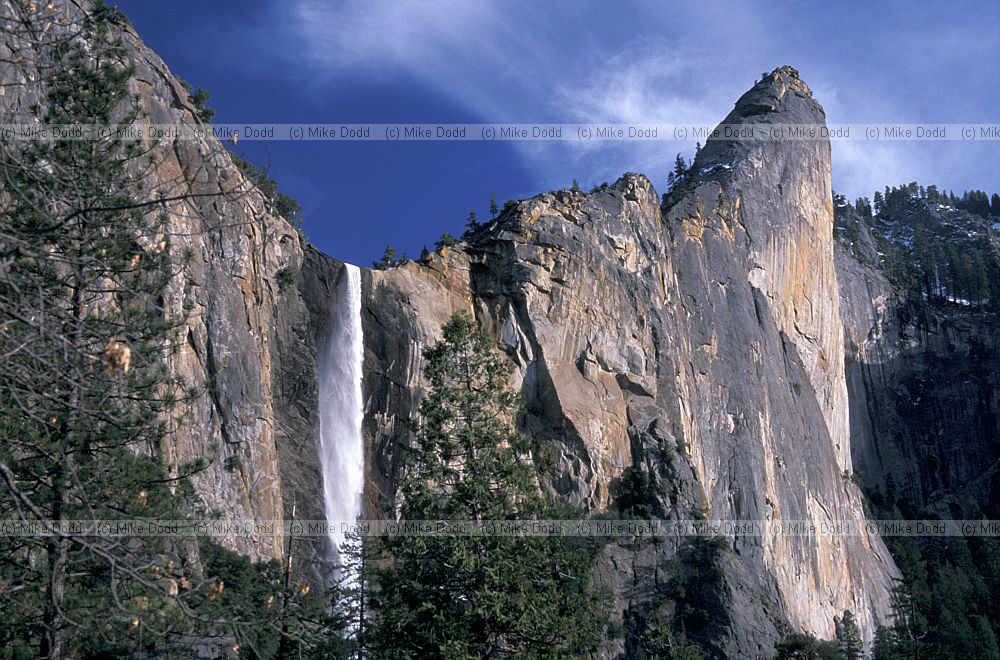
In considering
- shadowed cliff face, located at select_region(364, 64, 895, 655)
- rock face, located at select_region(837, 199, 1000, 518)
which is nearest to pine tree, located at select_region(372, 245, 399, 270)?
shadowed cliff face, located at select_region(364, 64, 895, 655)

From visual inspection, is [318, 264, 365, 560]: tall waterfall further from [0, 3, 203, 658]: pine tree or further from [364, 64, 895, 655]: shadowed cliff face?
[0, 3, 203, 658]: pine tree

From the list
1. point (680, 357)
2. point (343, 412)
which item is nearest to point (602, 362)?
point (680, 357)

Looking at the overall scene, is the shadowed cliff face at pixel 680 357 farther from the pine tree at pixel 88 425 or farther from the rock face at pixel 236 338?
the pine tree at pixel 88 425

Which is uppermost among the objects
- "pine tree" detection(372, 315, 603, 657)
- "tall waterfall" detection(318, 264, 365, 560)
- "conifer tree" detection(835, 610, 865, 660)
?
"tall waterfall" detection(318, 264, 365, 560)

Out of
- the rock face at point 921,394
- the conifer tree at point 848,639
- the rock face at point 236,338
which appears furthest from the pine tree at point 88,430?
the rock face at point 921,394

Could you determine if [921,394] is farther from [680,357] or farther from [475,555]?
[475,555]
